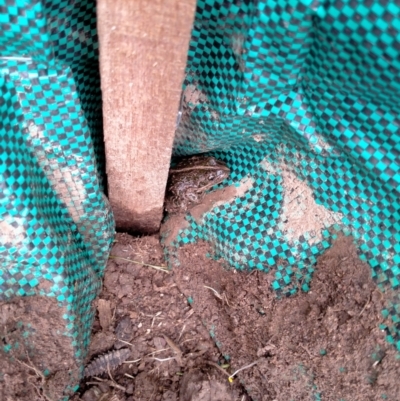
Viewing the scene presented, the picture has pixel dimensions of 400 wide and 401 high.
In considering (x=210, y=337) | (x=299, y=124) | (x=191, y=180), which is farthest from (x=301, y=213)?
(x=210, y=337)

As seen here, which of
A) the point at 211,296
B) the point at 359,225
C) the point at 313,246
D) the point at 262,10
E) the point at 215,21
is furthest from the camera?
the point at 211,296

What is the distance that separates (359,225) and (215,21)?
0.92 m

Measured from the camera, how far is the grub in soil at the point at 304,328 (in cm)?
168

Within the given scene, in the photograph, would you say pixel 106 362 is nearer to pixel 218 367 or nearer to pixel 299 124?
pixel 218 367

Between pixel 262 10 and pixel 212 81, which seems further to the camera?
pixel 212 81

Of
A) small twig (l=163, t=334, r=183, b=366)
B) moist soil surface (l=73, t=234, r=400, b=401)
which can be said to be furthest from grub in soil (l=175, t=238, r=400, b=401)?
small twig (l=163, t=334, r=183, b=366)

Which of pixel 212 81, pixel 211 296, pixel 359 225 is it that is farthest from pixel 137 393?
pixel 212 81

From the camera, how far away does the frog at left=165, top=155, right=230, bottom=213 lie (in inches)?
81.0

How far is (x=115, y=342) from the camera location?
215 centimetres

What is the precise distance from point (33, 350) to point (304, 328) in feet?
3.76

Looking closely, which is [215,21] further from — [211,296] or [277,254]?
[211,296]

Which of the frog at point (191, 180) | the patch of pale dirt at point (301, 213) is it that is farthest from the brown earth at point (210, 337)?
the frog at point (191, 180)

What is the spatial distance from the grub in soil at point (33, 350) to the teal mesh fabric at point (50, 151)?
1.4 inches

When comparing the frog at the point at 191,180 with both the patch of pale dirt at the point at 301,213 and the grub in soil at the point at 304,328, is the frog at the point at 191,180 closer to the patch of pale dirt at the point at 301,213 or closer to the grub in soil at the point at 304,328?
the grub in soil at the point at 304,328
